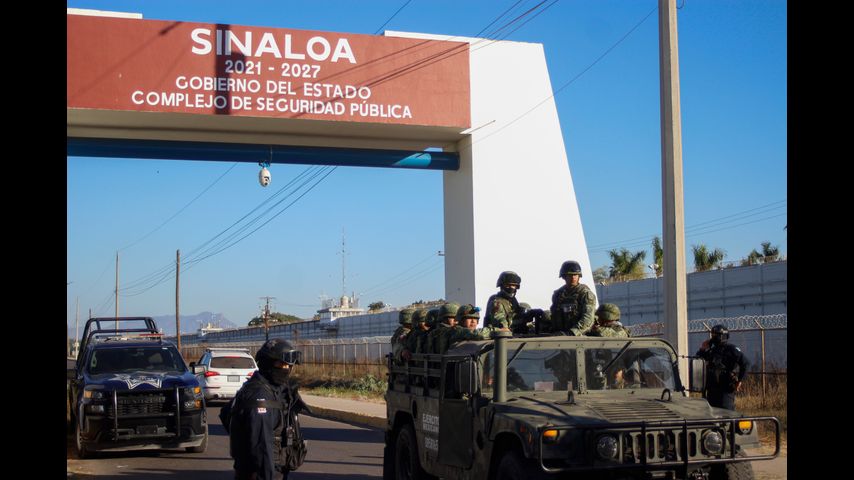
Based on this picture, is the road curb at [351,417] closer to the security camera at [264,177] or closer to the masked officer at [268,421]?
the security camera at [264,177]

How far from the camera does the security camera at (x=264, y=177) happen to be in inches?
772

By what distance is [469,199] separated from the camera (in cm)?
2017

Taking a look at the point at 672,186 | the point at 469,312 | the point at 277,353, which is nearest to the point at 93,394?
the point at 469,312

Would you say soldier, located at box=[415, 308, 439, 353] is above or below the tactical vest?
above

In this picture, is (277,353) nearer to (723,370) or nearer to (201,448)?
(723,370)

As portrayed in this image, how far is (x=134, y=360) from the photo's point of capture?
1595 cm

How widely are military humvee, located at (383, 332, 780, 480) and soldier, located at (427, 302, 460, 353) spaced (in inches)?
32.5

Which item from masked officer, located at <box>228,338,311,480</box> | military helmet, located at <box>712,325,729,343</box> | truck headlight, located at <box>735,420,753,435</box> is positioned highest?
military helmet, located at <box>712,325,729,343</box>

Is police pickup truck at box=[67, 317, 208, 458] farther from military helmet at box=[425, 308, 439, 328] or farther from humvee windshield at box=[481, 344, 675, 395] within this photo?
humvee windshield at box=[481, 344, 675, 395]

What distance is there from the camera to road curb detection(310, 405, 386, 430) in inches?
840

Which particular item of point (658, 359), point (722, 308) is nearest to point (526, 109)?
point (722, 308)

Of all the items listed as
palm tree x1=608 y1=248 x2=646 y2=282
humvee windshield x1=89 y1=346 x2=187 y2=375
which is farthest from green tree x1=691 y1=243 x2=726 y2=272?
humvee windshield x1=89 y1=346 x2=187 y2=375

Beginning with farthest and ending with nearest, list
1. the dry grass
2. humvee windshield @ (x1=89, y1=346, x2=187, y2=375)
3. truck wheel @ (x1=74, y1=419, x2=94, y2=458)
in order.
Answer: the dry grass < humvee windshield @ (x1=89, y1=346, x2=187, y2=375) < truck wheel @ (x1=74, y1=419, x2=94, y2=458)
